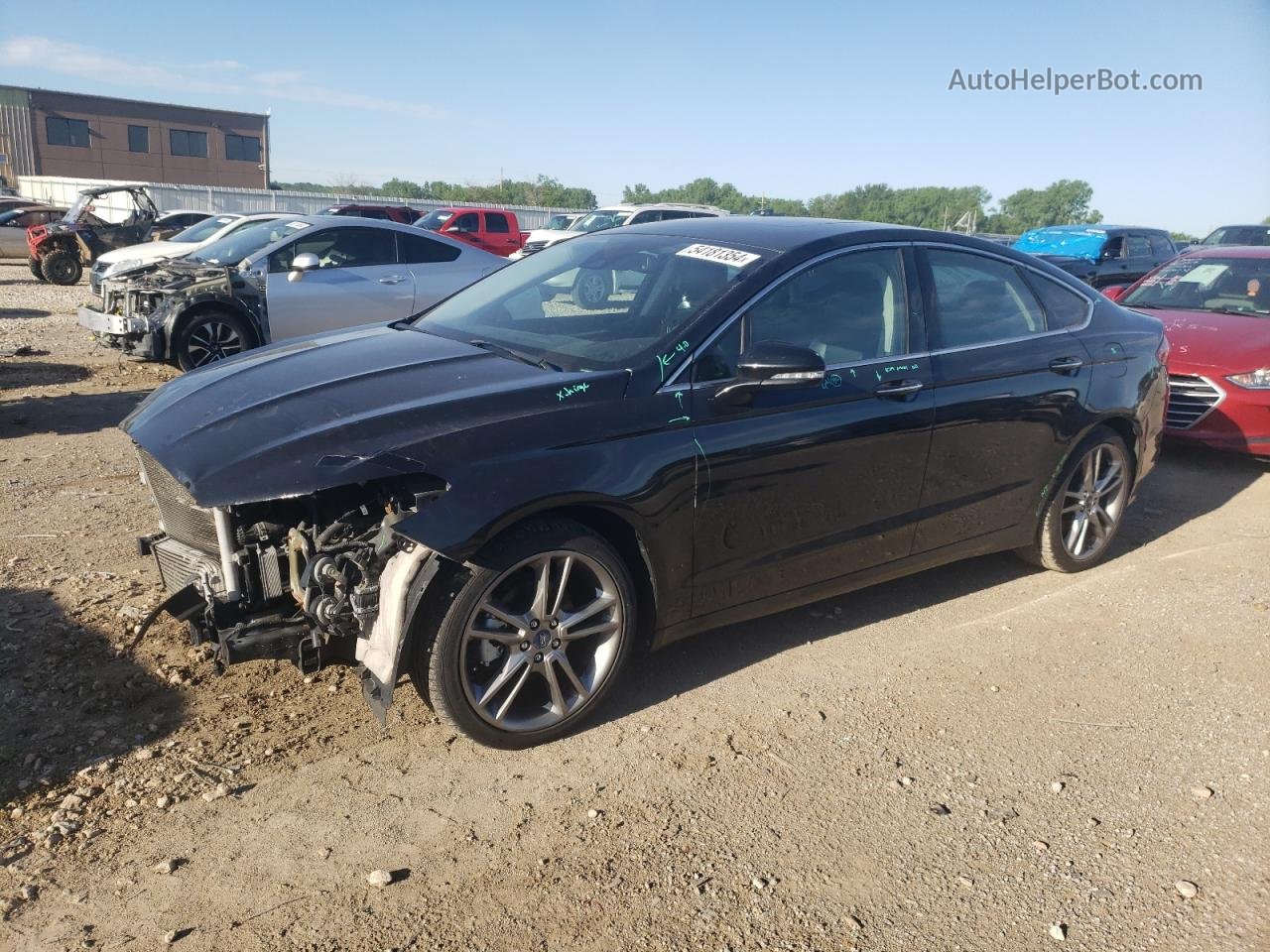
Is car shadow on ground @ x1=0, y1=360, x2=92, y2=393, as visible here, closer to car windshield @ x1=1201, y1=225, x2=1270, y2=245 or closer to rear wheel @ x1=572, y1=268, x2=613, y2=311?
rear wheel @ x1=572, y1=268, x2=613, y2=311

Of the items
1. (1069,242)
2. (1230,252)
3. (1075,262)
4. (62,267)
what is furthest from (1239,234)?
(62,267)

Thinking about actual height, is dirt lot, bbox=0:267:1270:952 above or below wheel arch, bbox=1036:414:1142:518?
below

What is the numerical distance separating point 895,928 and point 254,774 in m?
2.05

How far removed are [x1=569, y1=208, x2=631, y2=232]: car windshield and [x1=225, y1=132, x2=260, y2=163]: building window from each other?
149 ft

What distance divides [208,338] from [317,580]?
7160 millimetres

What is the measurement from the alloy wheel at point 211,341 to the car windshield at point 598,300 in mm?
5548

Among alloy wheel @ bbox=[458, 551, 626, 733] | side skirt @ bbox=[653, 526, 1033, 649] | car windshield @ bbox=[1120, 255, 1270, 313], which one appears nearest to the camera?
alloy wheel @ bbox=[458, 551, 626, 733]

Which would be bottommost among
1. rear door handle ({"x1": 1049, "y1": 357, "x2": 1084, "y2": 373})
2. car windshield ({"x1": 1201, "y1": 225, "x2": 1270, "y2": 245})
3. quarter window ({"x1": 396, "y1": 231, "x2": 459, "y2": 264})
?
rear door handle ({"x1": 1049, "y1": 357, "x2": 1084, "y2": 373})

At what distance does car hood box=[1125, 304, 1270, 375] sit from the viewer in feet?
24.1

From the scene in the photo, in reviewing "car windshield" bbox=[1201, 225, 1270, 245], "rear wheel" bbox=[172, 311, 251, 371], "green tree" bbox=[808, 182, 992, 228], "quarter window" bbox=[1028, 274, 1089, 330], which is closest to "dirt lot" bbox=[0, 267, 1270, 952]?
"quarter window" bbox=[1028, 274, 1089, 330]

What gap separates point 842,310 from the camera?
164 inches

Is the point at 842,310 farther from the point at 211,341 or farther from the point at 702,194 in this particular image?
the point at 702,194

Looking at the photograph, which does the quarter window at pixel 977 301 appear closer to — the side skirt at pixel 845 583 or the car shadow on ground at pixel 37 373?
the side skirt at pixel 845 583

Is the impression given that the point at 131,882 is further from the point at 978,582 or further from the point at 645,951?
the point at 978,582
